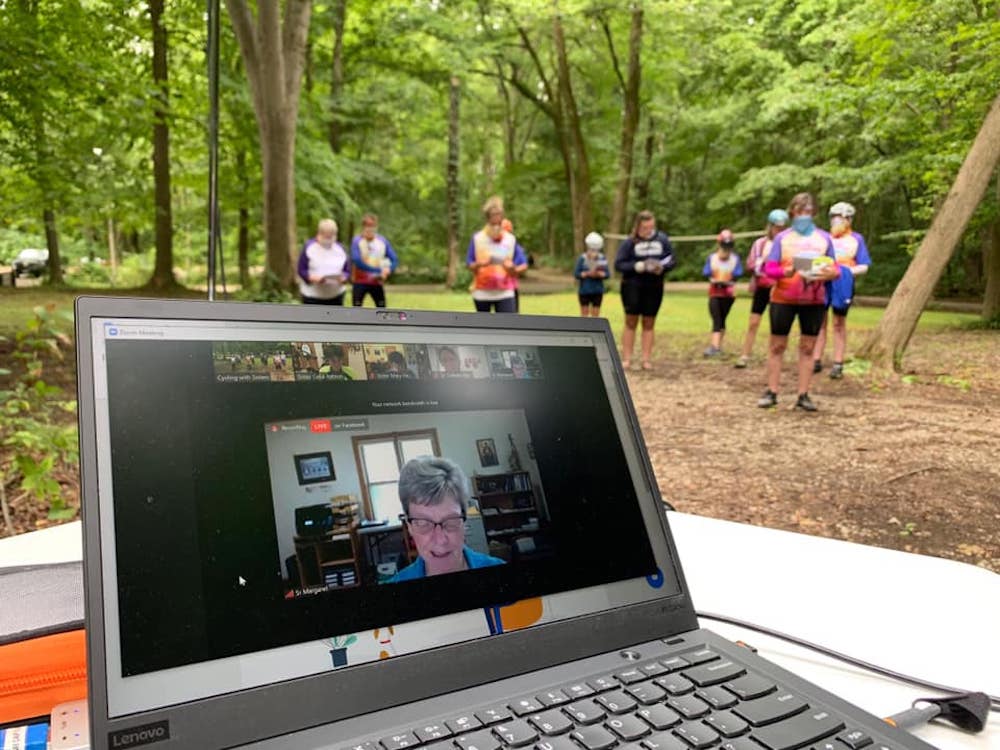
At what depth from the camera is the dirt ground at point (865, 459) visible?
128 cm

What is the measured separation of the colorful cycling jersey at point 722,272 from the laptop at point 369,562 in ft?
7.24

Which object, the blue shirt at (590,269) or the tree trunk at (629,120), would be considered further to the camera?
the blue shirt at (590,269)

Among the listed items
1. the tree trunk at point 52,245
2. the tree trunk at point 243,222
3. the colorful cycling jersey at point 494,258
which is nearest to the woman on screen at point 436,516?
the tree trunk at point 52,245

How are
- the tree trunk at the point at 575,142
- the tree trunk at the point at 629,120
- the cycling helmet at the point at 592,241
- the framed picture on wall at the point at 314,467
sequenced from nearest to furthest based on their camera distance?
the framed picture on wall at the point at 314,467
the tree trunk at the point at 629,120
the tree trunk at the point at 575,142
the cycling helmet at the point at 592,241

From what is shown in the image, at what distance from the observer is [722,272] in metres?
2.68

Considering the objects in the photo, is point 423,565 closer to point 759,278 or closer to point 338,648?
point 338,648

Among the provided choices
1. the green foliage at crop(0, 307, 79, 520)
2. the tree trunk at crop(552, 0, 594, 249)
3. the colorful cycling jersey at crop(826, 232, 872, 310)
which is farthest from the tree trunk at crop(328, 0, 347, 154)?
the colorful cycling jersey at crop(826, 232, 872, 310)

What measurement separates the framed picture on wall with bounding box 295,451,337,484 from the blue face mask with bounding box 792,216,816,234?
200cm

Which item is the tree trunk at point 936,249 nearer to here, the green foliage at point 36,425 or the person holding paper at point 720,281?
the person holding paper at point 720,281

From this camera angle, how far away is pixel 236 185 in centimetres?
206

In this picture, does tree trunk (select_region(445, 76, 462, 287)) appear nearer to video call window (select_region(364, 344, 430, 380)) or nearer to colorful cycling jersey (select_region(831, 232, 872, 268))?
colorful cycling jersey (select_region(831, 232, 872, 268))

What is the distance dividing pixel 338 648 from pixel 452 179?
311 cm

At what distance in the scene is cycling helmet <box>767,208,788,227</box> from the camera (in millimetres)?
2178

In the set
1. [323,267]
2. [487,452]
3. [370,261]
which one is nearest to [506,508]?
[487,452]
